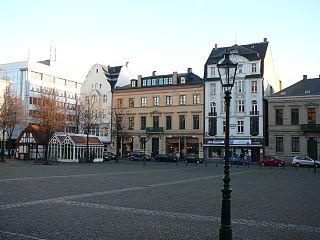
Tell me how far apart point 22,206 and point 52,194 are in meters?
3.08

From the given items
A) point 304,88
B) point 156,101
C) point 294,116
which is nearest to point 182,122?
point 156,101

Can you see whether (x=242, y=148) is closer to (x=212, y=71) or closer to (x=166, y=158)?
(x=166, y=158)

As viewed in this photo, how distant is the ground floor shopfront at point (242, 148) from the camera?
53.4 m

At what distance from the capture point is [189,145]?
5891 centimetres

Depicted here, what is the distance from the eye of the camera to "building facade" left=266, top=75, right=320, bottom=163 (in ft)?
163

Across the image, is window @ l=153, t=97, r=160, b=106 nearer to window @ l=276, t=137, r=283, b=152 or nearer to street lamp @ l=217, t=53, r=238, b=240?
window @ l=276, t=137, r=283, b=152

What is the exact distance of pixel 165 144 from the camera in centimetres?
6088

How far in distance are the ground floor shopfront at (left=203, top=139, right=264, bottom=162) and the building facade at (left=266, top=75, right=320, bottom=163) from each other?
164 cm

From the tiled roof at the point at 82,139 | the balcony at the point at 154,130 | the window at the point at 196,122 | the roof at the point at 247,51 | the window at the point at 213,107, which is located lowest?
the tiled roof at the point at 82,139

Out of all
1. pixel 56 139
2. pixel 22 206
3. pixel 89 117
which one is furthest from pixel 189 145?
pixel 22 206

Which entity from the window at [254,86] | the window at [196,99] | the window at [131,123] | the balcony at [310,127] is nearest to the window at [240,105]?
the window at [254,86]

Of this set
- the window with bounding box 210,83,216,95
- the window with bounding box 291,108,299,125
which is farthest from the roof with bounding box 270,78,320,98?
the window with bounding box 210,83,216,95

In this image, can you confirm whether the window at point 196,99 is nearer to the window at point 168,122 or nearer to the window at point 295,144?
the window at point 168,122

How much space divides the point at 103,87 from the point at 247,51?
A: 28.7m
